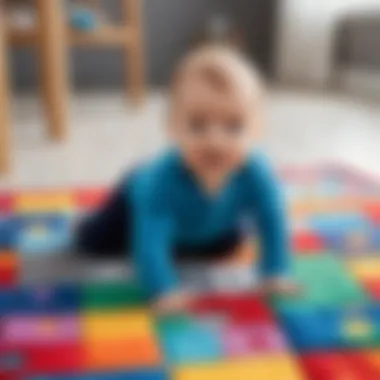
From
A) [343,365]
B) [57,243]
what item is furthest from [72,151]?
[343,365]

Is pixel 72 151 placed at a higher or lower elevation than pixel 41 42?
lower

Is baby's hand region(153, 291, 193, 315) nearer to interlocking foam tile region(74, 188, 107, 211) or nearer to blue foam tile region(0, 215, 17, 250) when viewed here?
blue foam tile region(0, 215, 17, 250)

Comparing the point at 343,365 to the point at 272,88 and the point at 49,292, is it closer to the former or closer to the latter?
the point at 49,292

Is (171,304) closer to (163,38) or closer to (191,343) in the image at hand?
(191,343)

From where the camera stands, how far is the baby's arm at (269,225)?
1254 mm

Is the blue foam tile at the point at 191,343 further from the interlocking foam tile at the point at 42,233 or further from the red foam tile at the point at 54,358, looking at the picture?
the interlocking foam tile at the point at 42,233

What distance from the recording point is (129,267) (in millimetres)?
1320

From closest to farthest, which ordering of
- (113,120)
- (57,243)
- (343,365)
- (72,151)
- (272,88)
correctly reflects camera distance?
(343,365), (57,243), (72,151), (113,120), (272,88)

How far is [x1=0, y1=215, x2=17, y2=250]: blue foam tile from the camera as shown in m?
1.42

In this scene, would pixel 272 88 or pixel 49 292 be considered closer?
pixel 49 292

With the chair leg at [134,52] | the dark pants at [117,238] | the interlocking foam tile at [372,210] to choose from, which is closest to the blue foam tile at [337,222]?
the interlocking foam tile at [372,210]

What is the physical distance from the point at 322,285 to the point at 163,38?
2.14m

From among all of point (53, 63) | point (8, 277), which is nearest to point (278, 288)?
point (8, 277)

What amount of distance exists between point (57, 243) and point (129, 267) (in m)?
0.17
